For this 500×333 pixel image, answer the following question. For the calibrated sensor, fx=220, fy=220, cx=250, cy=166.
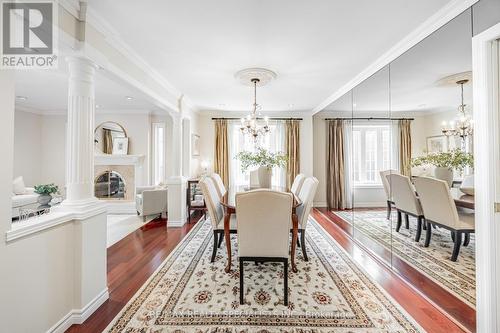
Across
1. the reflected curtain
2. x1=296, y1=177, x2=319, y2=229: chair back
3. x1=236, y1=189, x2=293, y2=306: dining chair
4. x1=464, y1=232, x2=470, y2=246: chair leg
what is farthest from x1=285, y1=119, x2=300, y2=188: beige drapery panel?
the reflected curtain

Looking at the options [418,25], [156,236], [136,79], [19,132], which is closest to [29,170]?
[19,132]

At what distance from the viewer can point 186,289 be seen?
7.28 feet

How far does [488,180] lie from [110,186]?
6.72m

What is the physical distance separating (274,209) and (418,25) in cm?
221

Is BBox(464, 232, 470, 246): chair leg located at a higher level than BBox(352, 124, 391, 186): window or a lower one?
lower

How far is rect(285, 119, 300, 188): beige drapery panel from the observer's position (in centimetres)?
567

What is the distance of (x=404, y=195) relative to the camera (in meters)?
2.67

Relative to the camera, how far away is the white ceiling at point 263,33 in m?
1.84

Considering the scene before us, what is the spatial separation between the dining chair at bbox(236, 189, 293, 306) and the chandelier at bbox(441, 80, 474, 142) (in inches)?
59.7

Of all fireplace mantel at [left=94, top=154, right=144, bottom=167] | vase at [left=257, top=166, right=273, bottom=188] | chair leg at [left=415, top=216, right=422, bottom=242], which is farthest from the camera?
fireplace mantel at [left=94, top=154, right=144, bottom=167]

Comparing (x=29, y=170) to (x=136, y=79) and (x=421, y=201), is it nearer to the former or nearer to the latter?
(x=136, y=79)

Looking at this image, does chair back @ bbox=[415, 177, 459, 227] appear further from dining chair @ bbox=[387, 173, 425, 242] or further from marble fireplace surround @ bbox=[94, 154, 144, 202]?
marble fireplace surround @ bbox=[94, 154, 144, 202]

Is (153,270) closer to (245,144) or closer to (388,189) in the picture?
(388,189)

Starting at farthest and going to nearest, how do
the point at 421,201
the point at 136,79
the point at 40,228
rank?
the point at 136,79
the point at 421,201
the point at 40,228
